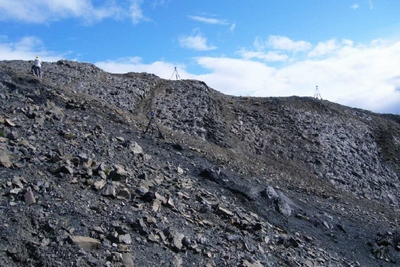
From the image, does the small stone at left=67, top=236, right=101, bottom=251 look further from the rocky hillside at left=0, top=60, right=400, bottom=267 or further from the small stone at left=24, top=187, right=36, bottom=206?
the small stone at left=24, top=187, right=36, bottom=206

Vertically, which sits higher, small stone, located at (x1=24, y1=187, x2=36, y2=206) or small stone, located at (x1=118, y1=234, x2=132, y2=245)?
small stone, located at (x1=24, y1=187, x2=36, y2=206)

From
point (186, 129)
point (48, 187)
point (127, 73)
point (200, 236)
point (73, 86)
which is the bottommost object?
point (200, 236)

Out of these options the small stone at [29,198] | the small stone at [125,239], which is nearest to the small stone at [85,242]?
the small stone at [125,239]

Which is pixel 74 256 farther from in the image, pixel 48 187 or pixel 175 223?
pixel 175 223

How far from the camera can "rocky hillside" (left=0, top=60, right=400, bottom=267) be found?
295 inches

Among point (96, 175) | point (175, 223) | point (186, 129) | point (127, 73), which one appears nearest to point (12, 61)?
point (127, 73)

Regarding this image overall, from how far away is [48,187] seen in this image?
26.5 ft

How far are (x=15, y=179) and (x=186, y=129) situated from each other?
42.9 feet

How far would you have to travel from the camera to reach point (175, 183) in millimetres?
11312

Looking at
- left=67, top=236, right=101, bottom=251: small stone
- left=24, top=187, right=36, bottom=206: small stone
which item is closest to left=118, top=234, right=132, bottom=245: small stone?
left=67, top=236, right=101, bottom=251: small stone

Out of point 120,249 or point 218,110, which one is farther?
point 218,110

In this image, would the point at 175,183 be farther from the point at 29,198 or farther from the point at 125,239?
the point at 29,198

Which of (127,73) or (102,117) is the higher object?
(127,73)

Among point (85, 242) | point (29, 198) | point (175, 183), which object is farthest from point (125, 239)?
point (175, 183)
